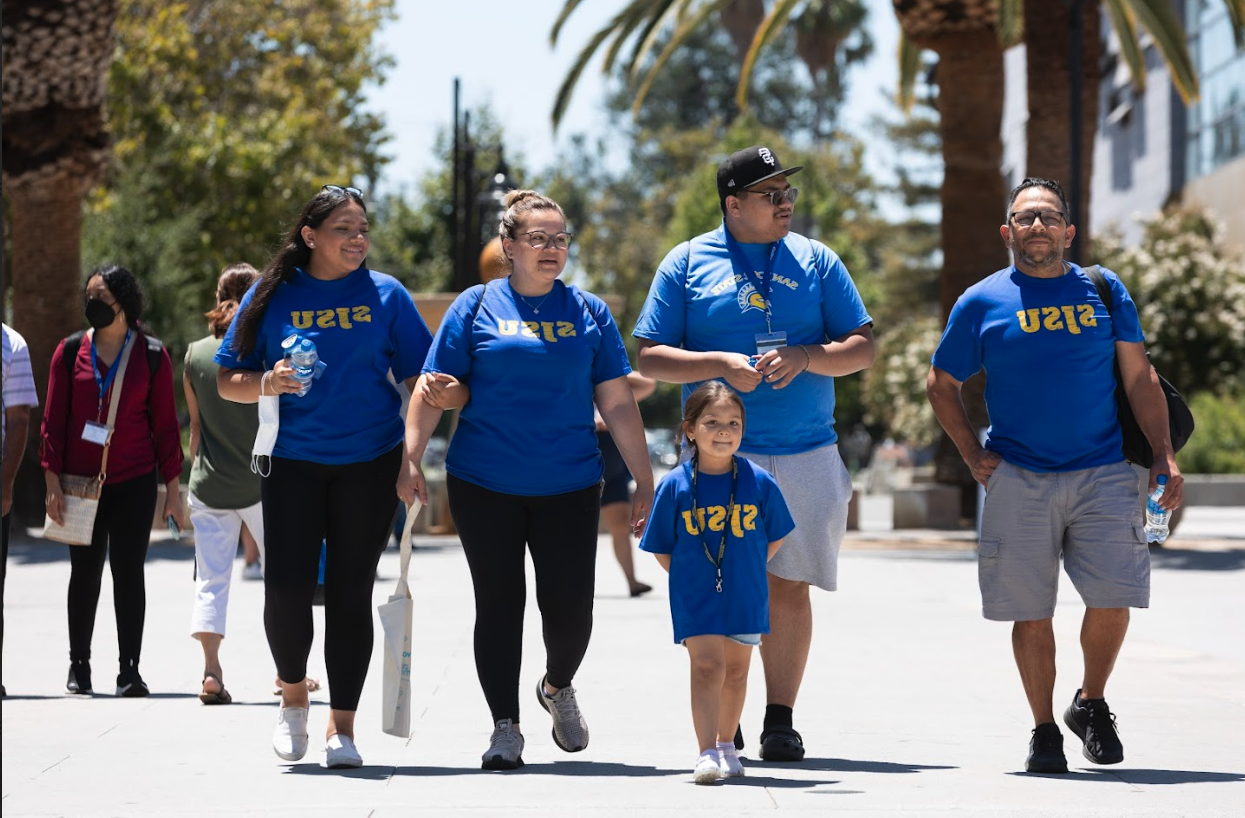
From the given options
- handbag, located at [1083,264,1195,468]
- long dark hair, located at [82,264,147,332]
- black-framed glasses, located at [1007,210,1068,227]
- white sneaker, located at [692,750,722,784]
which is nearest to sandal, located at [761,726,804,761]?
white sneaker, located at [692,750,722,784]

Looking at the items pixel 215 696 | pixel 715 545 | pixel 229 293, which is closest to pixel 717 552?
pixel 715 545

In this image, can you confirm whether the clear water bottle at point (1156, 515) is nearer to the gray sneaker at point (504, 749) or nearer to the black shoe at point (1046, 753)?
the black shoe at point (1046, 753)

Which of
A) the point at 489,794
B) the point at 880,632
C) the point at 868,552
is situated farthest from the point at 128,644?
the point at 868,552

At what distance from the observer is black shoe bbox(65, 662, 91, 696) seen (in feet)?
26.6

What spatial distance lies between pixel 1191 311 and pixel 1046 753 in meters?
32.2

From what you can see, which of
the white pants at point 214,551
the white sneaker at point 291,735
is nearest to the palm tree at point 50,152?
the white pants at point 214,551

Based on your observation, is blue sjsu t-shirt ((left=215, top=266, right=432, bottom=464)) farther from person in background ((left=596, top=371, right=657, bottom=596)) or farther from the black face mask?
person in background ((left=596, top=371, right=657, bottom=596))

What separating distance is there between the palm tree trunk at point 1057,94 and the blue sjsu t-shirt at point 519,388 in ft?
47.7

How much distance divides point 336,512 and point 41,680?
3.26 metres

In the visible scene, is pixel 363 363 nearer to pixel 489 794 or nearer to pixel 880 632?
pixel 489 794

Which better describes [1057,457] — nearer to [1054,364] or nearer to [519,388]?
[1054,364]

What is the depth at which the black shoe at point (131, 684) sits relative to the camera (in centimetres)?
796

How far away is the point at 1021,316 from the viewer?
6094 millimetres

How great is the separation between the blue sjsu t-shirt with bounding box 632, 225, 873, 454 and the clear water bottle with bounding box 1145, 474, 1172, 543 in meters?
1.10
